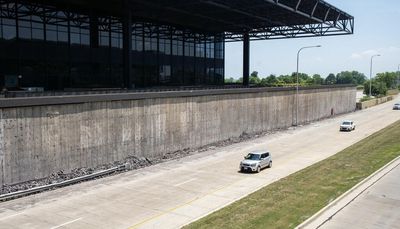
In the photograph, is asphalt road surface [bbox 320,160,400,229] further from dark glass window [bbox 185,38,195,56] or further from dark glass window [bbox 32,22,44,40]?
dark glass window [bbox 185,38,195,56]

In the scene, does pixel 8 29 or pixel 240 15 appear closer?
pixel 8 29

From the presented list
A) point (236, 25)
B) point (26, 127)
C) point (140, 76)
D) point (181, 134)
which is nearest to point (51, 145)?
point (26, 127)

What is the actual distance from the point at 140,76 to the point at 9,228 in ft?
163

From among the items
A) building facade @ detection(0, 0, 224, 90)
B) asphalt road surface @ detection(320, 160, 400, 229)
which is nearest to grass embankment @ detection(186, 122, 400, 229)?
asphalt road surface @ detection(320, 160, 400, 229)

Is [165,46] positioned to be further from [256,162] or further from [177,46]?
[256,162]

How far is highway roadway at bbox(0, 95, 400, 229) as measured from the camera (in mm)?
19875

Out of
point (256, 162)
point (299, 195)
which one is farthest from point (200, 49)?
point (299, 195)

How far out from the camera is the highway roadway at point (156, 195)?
1988 cm

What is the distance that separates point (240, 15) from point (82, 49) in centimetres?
2570

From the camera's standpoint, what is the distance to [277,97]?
56000 mm

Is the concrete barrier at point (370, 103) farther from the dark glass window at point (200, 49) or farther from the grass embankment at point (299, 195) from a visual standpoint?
the grass embankment at point (299, 195)

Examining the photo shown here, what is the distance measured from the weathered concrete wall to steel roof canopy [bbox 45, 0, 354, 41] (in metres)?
15.5

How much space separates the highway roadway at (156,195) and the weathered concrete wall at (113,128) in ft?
6.90

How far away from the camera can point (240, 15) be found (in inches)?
2643
